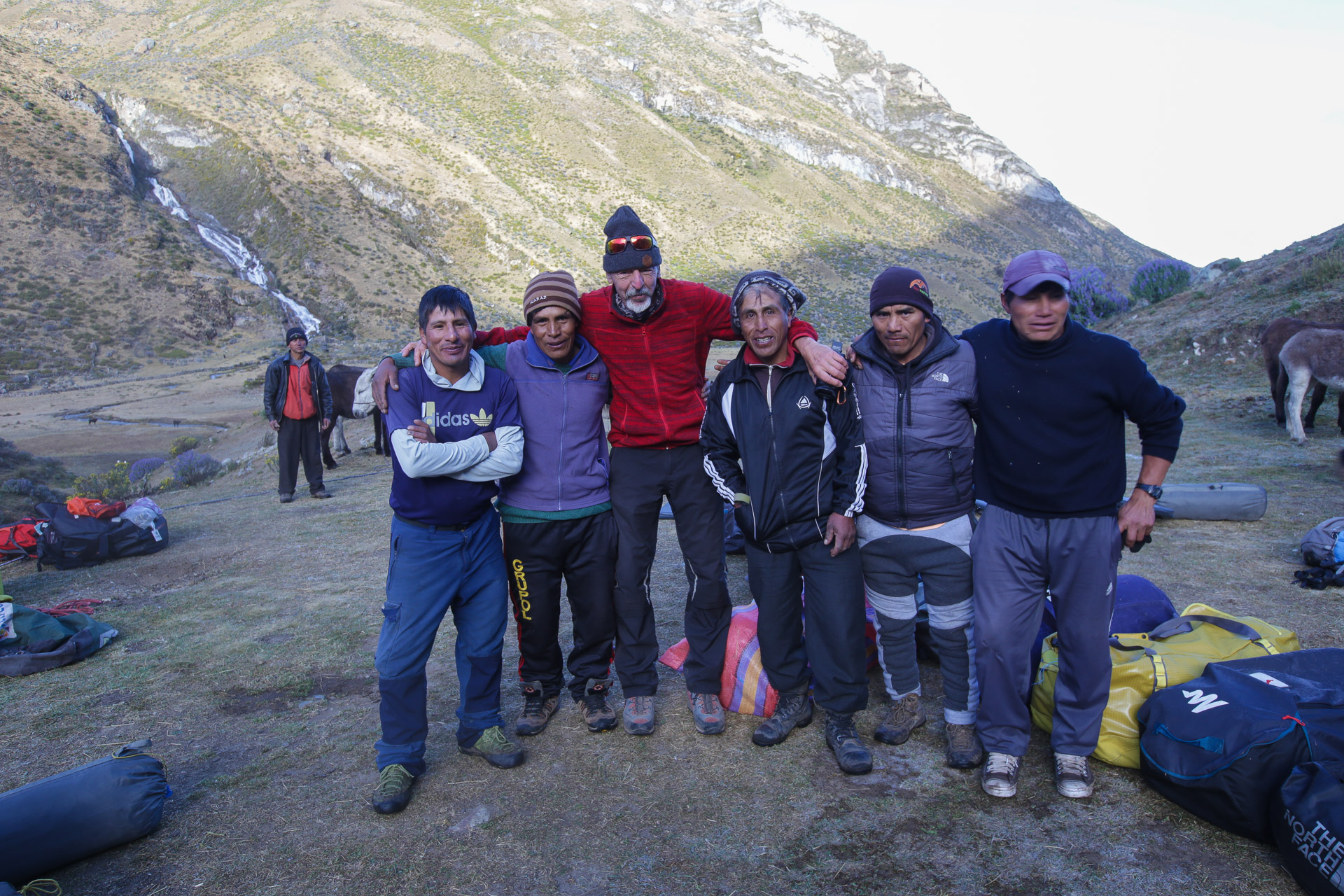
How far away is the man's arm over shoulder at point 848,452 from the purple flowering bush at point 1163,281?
22153mm

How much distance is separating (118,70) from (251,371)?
42.9 m

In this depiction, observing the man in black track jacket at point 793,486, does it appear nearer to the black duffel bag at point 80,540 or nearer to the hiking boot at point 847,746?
the hiking boot at point 847,746

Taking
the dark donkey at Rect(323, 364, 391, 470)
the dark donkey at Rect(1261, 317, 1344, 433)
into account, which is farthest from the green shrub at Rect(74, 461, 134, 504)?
the dark donkey at Rect(1261, 317, 1344, 433)

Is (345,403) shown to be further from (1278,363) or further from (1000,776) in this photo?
(1278,363)

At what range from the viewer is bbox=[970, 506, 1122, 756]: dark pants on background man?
2.77 metres

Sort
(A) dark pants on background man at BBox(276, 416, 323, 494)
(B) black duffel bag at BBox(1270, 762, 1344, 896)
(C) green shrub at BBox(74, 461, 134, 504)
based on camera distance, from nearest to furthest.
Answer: (B) black duffel bag at BBox(1270, 762, 1344, 896) < (A) dark pants on background man at BBox(276, 416, 323, 494) < (C) green shrub at BBox(74, 461, 134, 504)

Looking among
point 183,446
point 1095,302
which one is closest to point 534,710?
point 183,446

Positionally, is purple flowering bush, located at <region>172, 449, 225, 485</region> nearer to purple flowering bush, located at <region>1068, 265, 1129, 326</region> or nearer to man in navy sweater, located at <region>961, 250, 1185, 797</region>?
man in navy sweater, located at <region>961, 250, 1185, 797</region>

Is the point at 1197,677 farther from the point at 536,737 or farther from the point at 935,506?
the point at 536,737

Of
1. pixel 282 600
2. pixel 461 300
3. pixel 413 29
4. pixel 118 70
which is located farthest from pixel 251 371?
pixel 413 29

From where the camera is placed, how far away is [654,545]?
338cm

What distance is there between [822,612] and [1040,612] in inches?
31.3

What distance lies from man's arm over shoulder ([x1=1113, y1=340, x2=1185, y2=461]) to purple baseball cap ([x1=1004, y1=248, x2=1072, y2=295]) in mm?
322

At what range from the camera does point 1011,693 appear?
289cm
